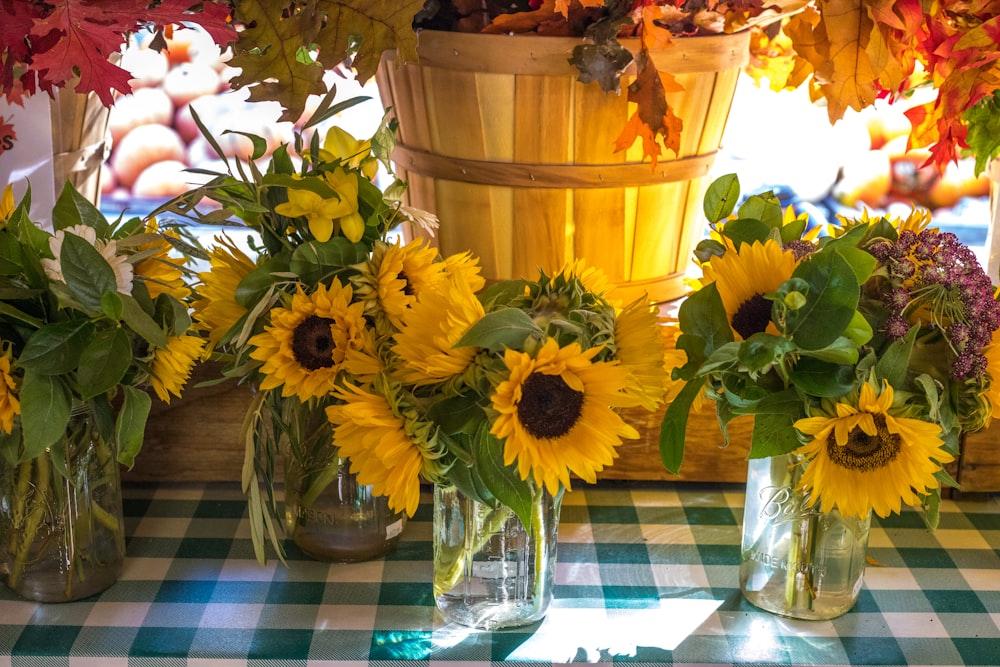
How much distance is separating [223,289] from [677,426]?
Result: 277 mm

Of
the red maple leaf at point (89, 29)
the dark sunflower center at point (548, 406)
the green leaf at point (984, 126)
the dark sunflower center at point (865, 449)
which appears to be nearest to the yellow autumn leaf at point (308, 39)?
the red maple leaf at point (89, 29)

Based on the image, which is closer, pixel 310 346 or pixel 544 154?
pixel 310 346

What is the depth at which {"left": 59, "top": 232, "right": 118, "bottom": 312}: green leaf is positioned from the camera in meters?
0.55

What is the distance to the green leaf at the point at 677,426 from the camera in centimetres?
58

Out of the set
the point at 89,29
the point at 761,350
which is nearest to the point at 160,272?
the point at 89,29

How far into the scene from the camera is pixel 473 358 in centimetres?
54

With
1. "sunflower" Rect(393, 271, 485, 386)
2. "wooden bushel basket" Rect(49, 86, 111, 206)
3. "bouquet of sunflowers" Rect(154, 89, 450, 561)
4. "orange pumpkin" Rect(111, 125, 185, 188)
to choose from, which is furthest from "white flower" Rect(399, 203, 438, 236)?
"orange pumpkin" Rect(111, 125, 185, 188)

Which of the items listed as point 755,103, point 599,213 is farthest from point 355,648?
point 755,103

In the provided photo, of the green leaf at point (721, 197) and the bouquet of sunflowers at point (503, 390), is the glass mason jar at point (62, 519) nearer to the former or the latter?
the bouquet of sunflowers at point (503, 390)

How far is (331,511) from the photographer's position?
0.71 meters

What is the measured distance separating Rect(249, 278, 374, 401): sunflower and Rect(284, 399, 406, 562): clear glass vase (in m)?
0.11

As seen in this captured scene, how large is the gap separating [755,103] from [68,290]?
98 centimetres

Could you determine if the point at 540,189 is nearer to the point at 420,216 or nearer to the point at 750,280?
the point at 420,216

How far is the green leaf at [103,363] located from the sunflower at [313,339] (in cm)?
7
